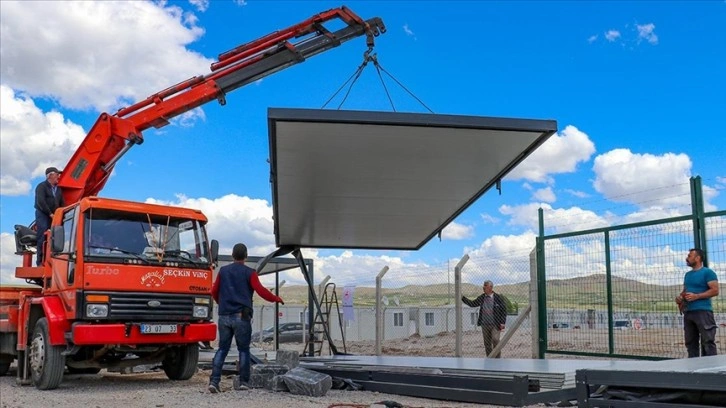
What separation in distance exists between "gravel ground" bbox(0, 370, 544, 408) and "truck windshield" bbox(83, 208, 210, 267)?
1.88 meters

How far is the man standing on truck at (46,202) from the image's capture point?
38.5 ft

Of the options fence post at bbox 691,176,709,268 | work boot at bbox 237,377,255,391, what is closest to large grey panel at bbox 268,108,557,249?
fence post at bbox 691,176,709,268

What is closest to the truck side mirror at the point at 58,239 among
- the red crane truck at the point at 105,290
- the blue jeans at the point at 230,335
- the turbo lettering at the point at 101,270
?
the red crane truck at the point at 105,290

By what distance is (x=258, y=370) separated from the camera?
9945 millimetres

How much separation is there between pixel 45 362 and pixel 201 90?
5.63m

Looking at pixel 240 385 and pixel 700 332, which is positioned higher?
pixel 700 332

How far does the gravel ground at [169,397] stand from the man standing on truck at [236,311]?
32 centimetres

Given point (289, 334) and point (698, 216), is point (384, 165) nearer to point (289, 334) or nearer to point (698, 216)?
point (698, 216)

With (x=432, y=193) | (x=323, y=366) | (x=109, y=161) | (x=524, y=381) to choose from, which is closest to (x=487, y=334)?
(x=432, y=193)

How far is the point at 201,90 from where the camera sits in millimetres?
13531

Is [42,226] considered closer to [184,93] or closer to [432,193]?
[184,93]

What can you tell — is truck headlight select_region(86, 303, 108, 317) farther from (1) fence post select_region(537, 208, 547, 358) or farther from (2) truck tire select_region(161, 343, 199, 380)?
(1) fence post select_region(537, 208, 547, 358)

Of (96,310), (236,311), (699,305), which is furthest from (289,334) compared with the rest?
(699,305)

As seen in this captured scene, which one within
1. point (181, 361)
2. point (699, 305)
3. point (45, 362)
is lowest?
point (181, 361)
